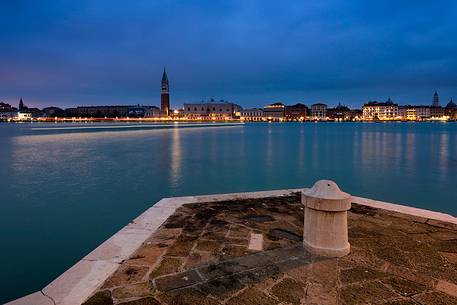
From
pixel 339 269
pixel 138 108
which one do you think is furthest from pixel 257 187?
pixel 138 108

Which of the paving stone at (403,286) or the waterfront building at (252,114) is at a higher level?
the waterfront building at (252,114)

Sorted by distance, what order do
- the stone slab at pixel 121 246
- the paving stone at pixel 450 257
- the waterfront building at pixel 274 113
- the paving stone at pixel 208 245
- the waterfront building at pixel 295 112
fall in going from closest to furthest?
the paving stone at pixel 450 257 < the stone slab at pixel 121 246 < the paving stone at pixel 208 245 < the waterfront building at pixel 274 113 < the waterfront building at pixel 295 112

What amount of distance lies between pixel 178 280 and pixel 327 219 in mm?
2012

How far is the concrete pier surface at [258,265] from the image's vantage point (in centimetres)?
321

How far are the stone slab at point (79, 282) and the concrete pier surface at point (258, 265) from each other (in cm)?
1

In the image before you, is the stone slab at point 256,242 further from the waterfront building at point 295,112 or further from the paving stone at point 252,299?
the waterfront building at point 295,112

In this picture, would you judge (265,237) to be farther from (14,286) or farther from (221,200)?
(14,286)

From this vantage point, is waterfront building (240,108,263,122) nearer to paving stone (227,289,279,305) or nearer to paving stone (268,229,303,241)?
paving stone (268,229,303,241)

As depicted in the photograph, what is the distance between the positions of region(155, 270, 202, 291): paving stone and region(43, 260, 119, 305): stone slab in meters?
0.69

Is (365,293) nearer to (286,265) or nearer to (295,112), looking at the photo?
(286,265)

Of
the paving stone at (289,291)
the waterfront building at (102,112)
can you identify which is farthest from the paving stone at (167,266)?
the waterfront building at (102,112)

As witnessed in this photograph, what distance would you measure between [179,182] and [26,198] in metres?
5.61

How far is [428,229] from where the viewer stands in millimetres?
5109

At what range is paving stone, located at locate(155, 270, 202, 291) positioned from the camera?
11.0 ft
